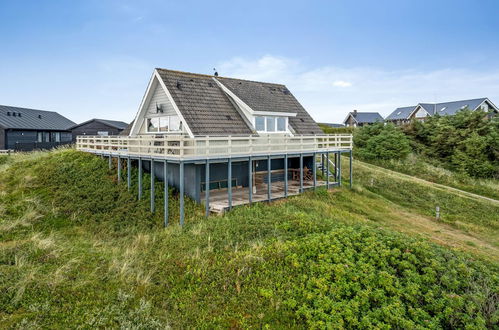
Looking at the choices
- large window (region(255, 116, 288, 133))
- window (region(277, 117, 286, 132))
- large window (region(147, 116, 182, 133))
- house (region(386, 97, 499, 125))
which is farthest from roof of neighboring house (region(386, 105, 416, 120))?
large window (region(147, 116, 182, 133))

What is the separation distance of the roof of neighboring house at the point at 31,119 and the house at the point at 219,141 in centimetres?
1621

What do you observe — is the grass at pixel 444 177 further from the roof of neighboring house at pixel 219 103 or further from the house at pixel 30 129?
the house at pixel 30 129

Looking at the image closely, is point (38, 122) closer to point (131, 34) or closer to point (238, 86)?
point (131, 34)

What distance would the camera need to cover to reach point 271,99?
67.8ft

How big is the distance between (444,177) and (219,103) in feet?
79.1

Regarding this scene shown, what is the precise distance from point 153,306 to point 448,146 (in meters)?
40.3

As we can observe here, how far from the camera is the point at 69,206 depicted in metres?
15.1

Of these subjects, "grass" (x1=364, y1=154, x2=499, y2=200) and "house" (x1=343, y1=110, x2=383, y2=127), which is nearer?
"grass" (x1=364, y1=154, x2=499, y2=200)

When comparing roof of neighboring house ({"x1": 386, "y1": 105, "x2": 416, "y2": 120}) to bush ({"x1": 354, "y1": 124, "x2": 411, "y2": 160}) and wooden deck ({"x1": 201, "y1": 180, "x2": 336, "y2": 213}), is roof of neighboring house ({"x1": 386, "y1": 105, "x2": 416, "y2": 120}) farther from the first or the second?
wooden deck ({"x1": 201, "y1": 180, "x2": 336, "y2": 213})

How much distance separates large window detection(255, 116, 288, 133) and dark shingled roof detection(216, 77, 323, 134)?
0.62 m

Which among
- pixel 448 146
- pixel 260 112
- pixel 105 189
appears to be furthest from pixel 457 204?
pixel 105 189

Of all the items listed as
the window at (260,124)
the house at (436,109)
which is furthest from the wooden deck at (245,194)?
the house at (436,109)

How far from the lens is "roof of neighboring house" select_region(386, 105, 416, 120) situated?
5805cm

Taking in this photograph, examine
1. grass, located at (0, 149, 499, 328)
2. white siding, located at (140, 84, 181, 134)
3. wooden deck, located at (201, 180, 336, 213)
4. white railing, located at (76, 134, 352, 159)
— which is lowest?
grass, located at (0, 149, 499, 328)
